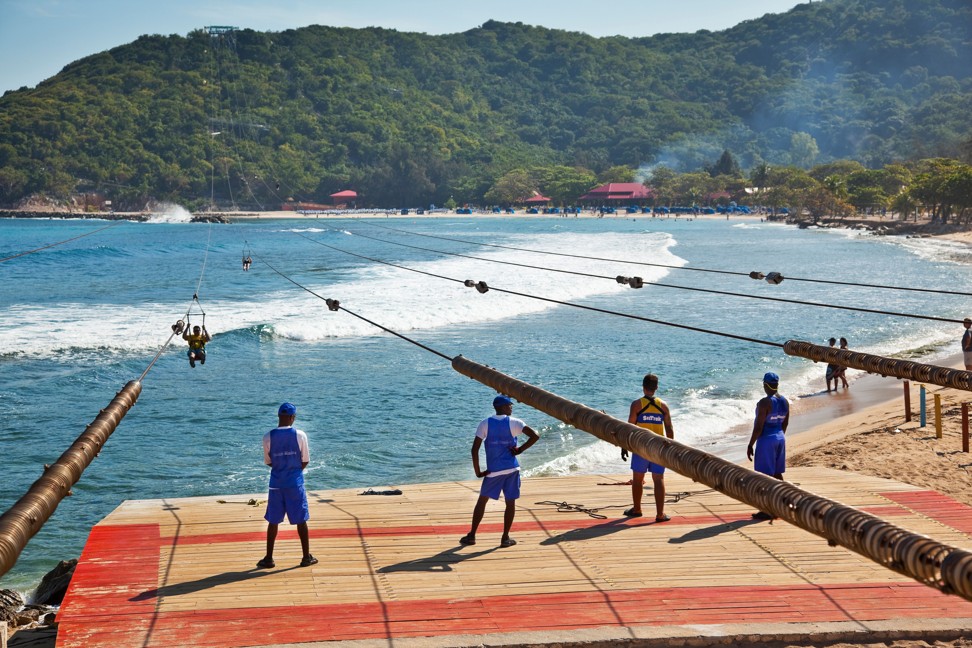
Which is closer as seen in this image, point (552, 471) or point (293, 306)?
point (552, 471)

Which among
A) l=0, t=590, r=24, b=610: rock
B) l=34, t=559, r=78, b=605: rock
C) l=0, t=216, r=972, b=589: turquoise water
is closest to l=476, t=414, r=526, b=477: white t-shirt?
l=34, t=559, r=78, b=605: rock

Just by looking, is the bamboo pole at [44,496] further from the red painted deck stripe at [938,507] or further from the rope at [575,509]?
the red painted deck stripe at [938,507]

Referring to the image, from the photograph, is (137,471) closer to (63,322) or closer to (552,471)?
(552,471)

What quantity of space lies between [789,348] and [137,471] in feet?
42.9

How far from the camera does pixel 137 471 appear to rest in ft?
60.3

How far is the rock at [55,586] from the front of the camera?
11430mm

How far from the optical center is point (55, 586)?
11.7 metres

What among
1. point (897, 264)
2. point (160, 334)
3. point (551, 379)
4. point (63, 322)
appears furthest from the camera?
point (897, 264)

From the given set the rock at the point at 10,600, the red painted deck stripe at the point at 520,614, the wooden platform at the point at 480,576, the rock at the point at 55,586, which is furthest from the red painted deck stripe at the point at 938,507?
the rock at the point at 10,600

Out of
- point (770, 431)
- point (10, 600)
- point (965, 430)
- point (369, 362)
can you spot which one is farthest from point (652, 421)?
point (369, 362)

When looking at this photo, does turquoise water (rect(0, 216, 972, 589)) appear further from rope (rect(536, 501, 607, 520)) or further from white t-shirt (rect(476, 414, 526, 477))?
white t-shirt (rect(476, 414, 526, 477))

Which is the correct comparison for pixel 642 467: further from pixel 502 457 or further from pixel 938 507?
pixel 938 507

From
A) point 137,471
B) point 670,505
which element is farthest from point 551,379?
point 670,505

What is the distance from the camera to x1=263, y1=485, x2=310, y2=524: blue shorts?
9.30 metres
